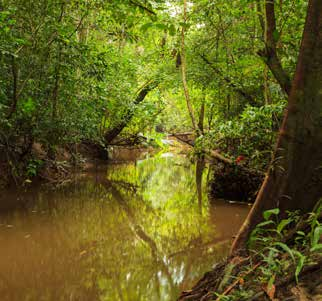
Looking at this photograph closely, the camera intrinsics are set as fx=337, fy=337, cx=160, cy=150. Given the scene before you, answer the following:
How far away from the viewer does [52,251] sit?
4320 mm

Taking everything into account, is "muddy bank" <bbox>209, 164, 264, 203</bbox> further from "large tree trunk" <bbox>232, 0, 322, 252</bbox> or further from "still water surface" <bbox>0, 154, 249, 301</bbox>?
"large tree trunk" <bbox>232, 0, 322, 252</bbox>

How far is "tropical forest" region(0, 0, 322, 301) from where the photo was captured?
267 cm

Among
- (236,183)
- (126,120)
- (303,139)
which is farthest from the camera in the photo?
(126,120)


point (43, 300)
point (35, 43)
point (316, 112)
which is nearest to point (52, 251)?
point (43, 300)

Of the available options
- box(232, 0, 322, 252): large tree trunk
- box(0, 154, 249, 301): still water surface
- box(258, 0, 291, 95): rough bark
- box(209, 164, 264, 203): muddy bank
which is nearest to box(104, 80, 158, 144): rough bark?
box(0, 154, 249, 301): still water surface

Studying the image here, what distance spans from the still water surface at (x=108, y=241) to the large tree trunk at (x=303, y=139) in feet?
4.84

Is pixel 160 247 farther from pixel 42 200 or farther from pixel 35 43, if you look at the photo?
pixel 35 43

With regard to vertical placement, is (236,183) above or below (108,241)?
above

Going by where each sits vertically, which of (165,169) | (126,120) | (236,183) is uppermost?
(126,120)

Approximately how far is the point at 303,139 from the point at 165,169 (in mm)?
10326

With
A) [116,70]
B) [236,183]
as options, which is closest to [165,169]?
[116,70]

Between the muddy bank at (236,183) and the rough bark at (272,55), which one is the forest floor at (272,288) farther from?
the muddy bank at (236,183)

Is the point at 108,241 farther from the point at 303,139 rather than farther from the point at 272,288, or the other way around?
the point at 272,288

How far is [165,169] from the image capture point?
510 inches
